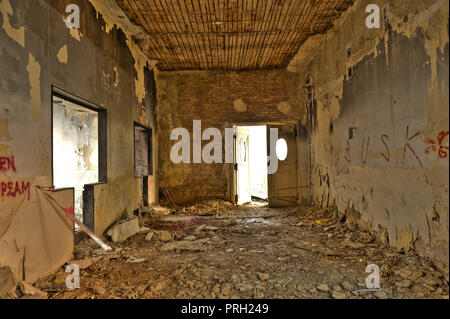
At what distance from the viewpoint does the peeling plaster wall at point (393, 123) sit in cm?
257

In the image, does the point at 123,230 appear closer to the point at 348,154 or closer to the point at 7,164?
the point at 7,164

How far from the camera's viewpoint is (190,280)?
2.70 m

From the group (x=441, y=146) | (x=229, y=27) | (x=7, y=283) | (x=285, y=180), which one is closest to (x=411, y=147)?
(x=441, y=146)

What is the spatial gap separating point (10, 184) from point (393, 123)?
158 inches

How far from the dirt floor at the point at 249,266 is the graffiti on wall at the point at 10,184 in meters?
0.89

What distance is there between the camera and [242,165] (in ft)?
25.9

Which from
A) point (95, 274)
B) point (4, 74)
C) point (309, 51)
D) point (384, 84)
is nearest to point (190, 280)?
point (95, 274)

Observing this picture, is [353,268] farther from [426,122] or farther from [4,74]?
[4,74]

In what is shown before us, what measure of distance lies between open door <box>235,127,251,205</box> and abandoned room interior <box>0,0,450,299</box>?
17 cm

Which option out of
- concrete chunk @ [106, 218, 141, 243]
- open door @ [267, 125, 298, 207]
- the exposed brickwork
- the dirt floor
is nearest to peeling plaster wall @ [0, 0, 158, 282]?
concrete chunk @ [106, 218, 141, 243]

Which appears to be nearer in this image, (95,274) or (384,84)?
(95,274)

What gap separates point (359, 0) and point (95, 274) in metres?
5.11

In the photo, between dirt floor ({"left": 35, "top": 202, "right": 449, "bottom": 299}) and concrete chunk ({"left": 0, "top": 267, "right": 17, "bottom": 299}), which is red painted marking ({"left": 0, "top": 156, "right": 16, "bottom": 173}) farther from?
dirt floor ({"left": 35, "top": 202, "right": 449, "bottom": 299})

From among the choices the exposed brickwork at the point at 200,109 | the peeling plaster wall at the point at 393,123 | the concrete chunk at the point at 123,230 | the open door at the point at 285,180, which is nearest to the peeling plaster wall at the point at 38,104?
the concrete chunk at the point at 123,230
